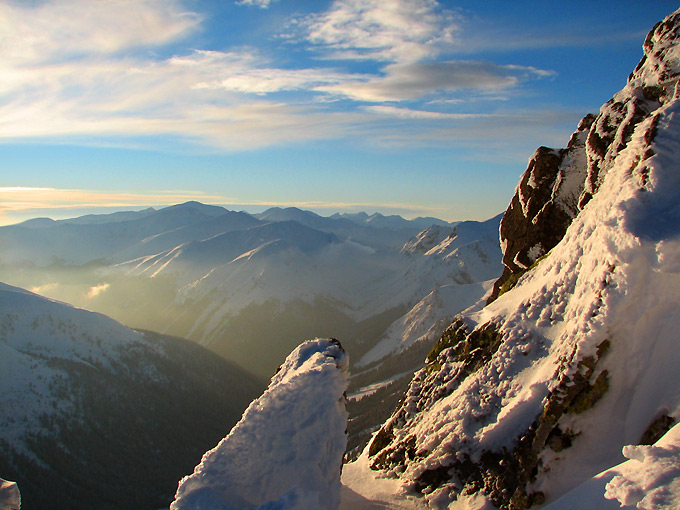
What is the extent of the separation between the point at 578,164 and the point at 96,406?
14798 centimetres

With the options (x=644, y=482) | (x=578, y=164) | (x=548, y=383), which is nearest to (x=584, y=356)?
(x=548, y=383)

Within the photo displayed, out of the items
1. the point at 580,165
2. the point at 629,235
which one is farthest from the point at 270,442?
the point at 580,165

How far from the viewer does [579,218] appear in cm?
1841

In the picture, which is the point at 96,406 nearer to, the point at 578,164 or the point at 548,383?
the point at 578,164

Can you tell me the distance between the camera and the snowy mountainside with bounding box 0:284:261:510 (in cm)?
10662

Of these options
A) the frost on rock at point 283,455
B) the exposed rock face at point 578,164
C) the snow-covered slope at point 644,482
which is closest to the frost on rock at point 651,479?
the snow-covered slope at point 644,482

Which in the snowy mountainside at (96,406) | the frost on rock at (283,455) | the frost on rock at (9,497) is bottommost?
the snowy mountainside at (96,406)

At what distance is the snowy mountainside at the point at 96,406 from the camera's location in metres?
107

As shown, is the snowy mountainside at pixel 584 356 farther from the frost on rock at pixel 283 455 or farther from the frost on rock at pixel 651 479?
the frost on rock at pixel 283 455

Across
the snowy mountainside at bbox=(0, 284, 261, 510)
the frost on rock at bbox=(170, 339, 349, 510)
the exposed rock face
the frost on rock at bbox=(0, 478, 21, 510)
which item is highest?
the exposed rock face

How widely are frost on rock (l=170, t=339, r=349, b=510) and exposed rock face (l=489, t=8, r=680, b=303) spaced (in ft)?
45.5

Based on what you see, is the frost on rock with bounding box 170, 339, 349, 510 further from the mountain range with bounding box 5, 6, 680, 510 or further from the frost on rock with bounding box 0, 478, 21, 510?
the frost on rock with bounding box 0, 478, 21, 510

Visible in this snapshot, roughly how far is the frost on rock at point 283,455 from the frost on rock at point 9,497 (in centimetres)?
1285

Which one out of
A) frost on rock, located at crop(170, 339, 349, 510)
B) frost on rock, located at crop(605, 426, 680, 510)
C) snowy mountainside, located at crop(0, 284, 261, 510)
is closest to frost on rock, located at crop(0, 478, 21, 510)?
frost on rock, located at crop(170, 339, 349, 510)
